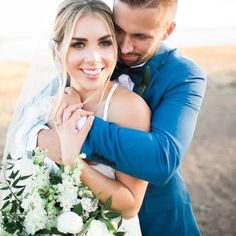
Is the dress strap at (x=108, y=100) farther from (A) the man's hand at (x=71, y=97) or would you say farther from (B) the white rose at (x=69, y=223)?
(B) the white rose at (x=69, y=223)

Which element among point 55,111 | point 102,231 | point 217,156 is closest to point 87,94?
point 55,111

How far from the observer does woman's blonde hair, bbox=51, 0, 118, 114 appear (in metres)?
1.95

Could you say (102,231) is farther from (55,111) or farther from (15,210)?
(55,111)

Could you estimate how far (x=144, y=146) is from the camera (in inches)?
72.1

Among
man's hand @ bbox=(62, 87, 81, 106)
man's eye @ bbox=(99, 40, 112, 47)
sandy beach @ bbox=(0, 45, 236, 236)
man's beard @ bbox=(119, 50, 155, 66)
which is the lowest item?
sandy beach @ bbox=(0, 45, 236, 236)

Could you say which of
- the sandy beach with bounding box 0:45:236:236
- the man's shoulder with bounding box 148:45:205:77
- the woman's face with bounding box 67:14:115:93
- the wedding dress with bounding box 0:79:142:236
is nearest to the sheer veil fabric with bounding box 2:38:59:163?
the wedding dress with bounding box 0:79:142:236

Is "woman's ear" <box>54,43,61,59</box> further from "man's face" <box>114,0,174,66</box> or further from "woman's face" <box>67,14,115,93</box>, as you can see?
"man's face" <box>114,0,174,66</box>

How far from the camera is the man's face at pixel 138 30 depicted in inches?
81.3

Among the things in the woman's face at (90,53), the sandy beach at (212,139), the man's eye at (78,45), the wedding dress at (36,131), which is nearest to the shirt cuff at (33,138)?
the wedding dress at (36,131)

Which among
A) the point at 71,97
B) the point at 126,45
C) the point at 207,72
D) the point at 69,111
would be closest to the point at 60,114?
the point at 69,111

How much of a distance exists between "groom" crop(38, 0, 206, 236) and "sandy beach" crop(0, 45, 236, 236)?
7.44 feet

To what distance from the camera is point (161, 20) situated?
212 cm

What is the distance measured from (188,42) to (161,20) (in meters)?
6.15

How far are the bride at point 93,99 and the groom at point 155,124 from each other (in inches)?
2.3
